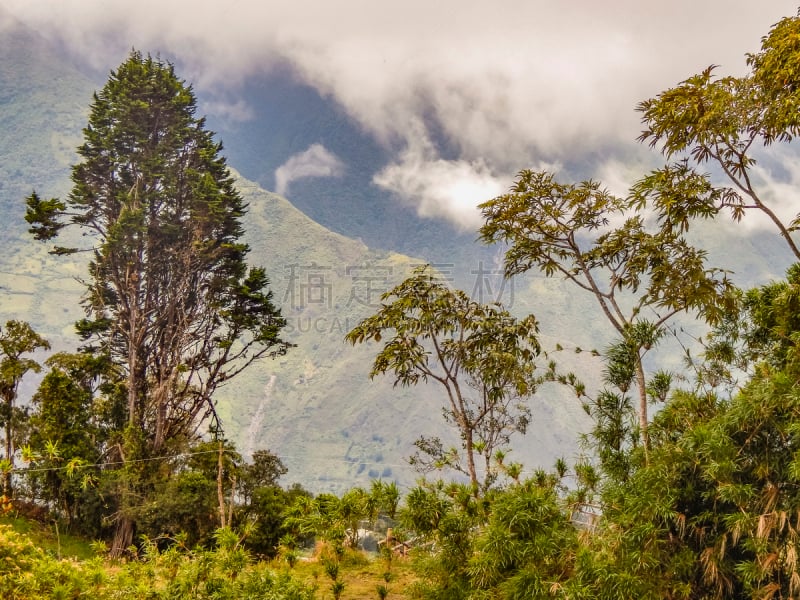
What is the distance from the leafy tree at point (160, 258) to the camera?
880 inches

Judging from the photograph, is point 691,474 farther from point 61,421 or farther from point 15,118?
point 15,118

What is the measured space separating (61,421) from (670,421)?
63.0 feet

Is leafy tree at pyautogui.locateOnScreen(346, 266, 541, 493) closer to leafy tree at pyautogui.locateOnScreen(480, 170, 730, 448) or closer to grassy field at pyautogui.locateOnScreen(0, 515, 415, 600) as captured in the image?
leafy tree at pyautogui.locateOnScreen(480, 170, 730, 448)

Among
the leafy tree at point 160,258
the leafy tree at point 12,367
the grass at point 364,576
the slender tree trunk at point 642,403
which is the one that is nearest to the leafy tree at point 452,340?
the grass at point 364,576

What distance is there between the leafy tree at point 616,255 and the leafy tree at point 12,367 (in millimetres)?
16246

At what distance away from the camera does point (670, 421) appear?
6.92 m

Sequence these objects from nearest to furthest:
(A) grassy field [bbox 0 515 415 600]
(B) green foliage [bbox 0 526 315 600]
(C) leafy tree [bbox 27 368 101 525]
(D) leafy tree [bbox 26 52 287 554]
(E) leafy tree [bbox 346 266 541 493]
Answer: (B) green foliage [bbox 0 526 315 600], (A) grassy field [bbox 0 515 415 600], (E) leafy tree [bbox 346 266 541 493], (C) leafy tree [bbox 27 368 101 525], (D) leafy tree [bbox 26 52 287 554]

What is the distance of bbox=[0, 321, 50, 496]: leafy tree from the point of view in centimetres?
1942

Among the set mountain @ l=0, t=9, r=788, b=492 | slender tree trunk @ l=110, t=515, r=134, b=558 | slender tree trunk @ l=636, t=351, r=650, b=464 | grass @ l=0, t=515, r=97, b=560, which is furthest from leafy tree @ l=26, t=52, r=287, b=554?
mountain @ l=0, t=9, r=788, b=492

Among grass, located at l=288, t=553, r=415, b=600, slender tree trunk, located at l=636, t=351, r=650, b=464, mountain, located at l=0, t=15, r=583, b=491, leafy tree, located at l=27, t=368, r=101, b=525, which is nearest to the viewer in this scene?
slender tree trunk, located at l=636, t=351, r=650, b=464

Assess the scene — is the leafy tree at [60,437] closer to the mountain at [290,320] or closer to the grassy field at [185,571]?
the grassy field at [185,571]

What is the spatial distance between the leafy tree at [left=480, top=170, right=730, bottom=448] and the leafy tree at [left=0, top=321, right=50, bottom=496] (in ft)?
53.3

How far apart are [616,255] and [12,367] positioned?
18.6m

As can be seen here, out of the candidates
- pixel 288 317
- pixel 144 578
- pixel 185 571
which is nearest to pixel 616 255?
pixel 185 571
